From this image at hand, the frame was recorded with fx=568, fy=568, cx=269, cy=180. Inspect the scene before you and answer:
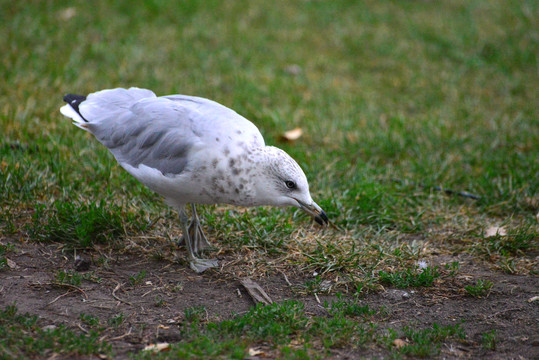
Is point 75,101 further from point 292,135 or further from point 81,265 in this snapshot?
point 292,135

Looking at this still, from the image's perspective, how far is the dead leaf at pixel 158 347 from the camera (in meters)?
2.73

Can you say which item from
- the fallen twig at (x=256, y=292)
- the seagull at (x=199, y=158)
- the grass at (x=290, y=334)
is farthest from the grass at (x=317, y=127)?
the seagull at (x=199, y=158)

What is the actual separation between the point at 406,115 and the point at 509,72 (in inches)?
82.6

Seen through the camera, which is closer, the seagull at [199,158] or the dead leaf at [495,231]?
the seagull at [199,158]

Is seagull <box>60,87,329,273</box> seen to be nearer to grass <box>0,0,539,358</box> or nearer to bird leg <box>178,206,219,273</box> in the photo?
bird leg <box>178,206,219,273</box>

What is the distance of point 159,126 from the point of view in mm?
3600

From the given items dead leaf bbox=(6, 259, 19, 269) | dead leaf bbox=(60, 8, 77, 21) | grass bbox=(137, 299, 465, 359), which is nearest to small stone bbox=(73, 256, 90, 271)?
dead leaf bbox=(6, 259, 19, 269)

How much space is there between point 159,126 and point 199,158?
0.45 metres

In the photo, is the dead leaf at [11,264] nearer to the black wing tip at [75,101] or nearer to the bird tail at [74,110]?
the bird tail at [74,110]

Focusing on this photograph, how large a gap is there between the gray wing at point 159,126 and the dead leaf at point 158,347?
1.06 m

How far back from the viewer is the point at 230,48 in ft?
24.5

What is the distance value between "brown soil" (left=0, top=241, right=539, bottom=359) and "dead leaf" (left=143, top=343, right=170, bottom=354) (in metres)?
0.07

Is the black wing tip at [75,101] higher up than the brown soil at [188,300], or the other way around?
the black wing tip at [75,101]

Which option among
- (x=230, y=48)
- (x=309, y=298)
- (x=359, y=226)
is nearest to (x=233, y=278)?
(x=309, y=298)
